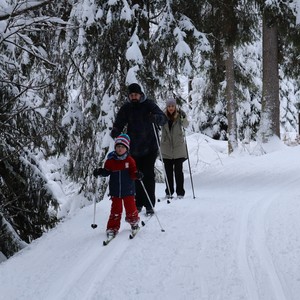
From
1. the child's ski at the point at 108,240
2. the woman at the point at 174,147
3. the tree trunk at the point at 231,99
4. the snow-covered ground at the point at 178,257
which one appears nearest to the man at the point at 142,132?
the snow-covered ground at the point at 178,257

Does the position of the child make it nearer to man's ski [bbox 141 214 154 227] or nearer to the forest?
man's ski [bbox 141 214 154 227]

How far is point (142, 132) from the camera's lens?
678cm

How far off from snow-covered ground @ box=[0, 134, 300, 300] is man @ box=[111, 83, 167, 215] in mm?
536

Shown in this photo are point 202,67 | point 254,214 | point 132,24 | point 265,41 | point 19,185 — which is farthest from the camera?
point 202,67

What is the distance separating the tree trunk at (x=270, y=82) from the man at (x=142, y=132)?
732 cm

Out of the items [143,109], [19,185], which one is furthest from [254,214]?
[19,185]

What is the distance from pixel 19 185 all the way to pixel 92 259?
367cm

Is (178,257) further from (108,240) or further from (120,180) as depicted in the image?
(120,180)

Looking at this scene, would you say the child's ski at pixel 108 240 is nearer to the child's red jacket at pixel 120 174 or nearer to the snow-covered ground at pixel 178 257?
the snow-covered ground at pixel 178 257

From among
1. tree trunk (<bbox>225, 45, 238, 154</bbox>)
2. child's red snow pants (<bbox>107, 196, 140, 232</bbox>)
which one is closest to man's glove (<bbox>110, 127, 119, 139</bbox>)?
child's red snow pants (<bbox>107, 196, 140, 232</bbox>)

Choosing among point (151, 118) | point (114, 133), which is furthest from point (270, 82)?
point (114, 133)

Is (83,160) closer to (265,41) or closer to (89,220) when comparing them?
(89,220)

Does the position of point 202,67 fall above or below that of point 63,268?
above

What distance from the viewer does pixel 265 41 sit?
43.7 feet
